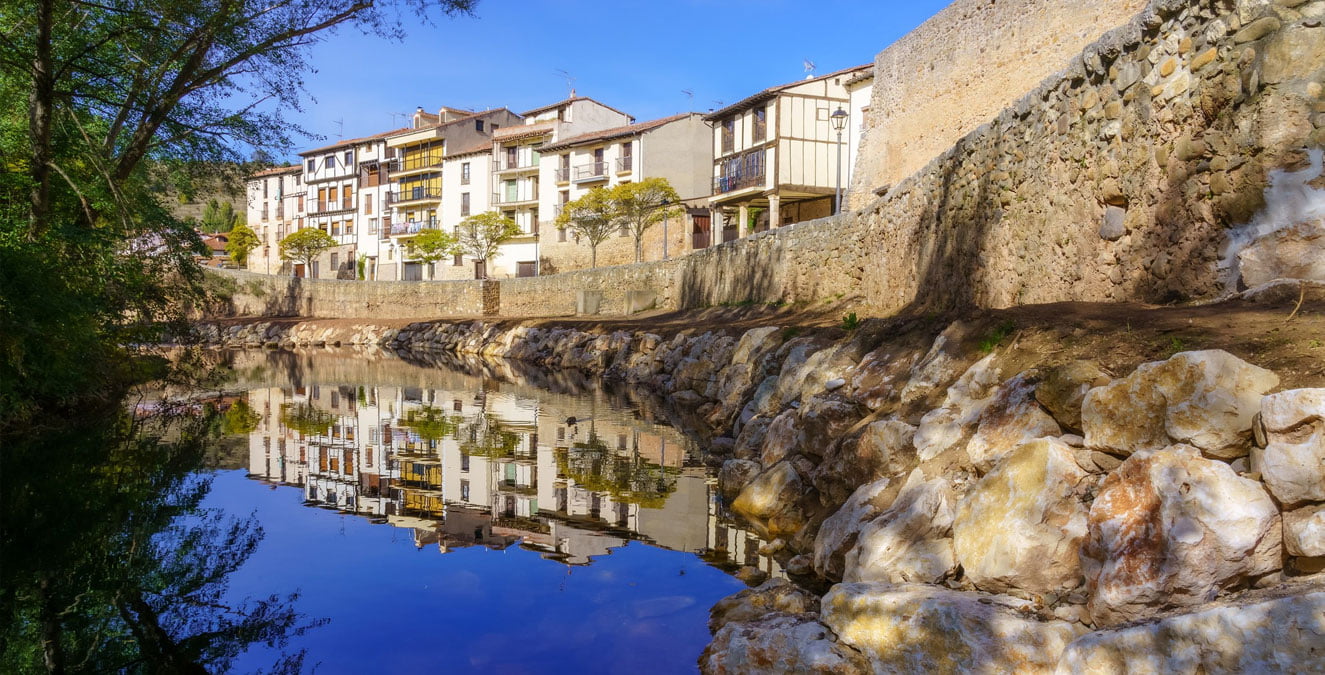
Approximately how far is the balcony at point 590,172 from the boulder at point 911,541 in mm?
45099

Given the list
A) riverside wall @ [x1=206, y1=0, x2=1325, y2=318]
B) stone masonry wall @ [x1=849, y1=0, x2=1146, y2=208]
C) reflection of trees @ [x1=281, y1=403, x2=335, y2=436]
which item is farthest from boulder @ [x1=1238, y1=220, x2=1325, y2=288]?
stone masonry wall @ [x1=849, y1=0, x2=1146, y2=208]

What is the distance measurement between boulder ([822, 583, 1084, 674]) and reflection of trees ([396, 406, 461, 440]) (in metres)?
10.1

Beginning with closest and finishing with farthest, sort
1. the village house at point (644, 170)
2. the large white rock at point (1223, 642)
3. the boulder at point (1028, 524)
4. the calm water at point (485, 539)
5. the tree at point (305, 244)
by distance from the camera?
the large white rock at point (1223, 642) < the boulder at point (1028, 524) < the calm water at point (485, 539) < the village house at point (644, 170) < the tree at point (305, 244)

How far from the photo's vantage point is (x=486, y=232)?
51.0 metres

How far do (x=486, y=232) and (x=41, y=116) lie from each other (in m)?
40.0

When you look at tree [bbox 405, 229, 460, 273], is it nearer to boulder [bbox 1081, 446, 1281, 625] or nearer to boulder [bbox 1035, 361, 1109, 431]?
boulder [bbox 1035, 361, 1109, 431]

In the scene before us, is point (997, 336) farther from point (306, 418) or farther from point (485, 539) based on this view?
point (306, 418)

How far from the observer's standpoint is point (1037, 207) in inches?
323

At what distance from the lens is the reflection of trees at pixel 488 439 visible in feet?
38.8

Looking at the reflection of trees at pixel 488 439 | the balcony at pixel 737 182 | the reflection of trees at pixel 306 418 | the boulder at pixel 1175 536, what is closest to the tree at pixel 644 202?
the balcony at pixel 737 182

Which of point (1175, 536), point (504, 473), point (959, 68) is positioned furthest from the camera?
point (959, 68)

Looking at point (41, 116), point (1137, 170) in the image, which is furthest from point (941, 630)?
point (41, 116)

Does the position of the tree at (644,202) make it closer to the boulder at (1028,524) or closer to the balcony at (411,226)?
the balcony at (411,226)

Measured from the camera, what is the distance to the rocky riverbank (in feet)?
10.6
